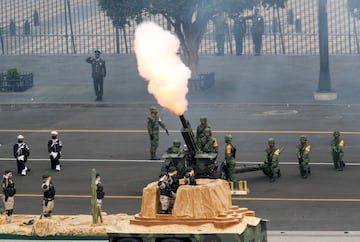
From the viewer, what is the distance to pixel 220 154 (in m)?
44.6

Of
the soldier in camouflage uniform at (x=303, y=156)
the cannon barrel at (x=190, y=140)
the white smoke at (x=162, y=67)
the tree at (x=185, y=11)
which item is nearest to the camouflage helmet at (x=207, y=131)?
the soldier in camouflage uniform at (x=303, y=156)

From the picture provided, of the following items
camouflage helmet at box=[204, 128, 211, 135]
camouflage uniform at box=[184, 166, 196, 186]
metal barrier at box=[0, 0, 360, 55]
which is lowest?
camouflage uniform at box=[184, 166, 196, 186]

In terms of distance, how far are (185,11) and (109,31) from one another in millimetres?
14498

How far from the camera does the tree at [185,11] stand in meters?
56.1

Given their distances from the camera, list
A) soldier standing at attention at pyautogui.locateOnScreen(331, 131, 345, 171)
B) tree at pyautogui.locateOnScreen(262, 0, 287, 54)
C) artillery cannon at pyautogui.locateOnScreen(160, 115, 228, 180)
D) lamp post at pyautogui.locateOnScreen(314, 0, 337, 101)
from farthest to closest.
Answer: tree at pyautogui.locateOnScreen(262, 0, 287, 54)
lamp post at pyautogui.locateOnScreen(314, 0, 337, 101)
soldier standing at attention at pyautogui.locateOnScreen(331, 131, 345, 171)
artillery cannon at pyautogui.locateOnScreen(160, 115, 228, 180)

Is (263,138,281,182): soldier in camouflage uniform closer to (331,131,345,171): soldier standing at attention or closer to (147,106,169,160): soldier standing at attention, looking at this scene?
(331,131,345,171): soldier standing at attention

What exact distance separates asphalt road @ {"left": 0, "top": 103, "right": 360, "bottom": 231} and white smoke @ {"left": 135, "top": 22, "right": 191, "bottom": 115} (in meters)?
5.04

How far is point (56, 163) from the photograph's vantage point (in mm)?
42750

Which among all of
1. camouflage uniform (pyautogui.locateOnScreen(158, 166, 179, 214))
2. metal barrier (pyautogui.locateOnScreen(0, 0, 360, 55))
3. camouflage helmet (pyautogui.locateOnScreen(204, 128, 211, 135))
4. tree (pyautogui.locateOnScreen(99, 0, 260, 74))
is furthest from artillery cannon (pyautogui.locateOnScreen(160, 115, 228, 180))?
metal barrier (pyautogui.locateOnScreen(0, 0, 360, 55))

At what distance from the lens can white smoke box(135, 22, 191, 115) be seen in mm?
A: 31362

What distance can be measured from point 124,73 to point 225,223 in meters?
34.0

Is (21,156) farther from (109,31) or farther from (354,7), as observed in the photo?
(109,31)

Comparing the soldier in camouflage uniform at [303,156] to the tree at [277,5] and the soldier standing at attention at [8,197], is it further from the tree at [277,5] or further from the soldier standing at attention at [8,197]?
the tree at [277,5]

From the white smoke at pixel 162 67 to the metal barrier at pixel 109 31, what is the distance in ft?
114
